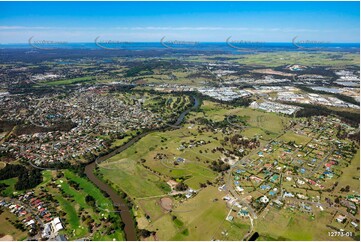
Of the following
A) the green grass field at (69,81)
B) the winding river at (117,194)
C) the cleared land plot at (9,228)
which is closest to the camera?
the cleared land plot at (9,228)

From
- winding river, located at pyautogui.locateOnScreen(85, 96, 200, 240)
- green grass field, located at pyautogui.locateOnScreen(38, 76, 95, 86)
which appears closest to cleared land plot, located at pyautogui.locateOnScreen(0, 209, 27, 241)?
winding river, located at pyautogui.locateOnScreen(85, 96, 200, 240)

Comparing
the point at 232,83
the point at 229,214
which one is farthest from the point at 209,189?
the point at 232,83

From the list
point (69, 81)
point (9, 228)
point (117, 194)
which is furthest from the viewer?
point (69, 81)

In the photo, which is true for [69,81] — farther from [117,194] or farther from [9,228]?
[9,228]

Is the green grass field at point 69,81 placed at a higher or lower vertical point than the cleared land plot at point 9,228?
higher

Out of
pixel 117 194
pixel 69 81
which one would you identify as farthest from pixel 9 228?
pixel 69 81

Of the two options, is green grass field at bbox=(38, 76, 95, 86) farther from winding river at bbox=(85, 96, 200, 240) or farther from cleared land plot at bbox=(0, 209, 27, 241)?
cleared land plot at bbox=(0, 209, 27, 241)

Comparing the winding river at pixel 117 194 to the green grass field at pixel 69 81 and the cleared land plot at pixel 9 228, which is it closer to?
the cleared land plot at pixel 9 228

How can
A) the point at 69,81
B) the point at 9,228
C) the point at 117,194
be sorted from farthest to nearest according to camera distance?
the point at 69,81
the point at 117,194
the point at 9,228

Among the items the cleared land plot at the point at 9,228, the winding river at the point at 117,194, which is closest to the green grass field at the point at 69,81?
the winding river at the point at 117,194

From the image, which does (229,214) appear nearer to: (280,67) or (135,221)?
(135,221)

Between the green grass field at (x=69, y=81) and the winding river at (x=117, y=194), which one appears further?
the green grass field at (x=69, y=81)
